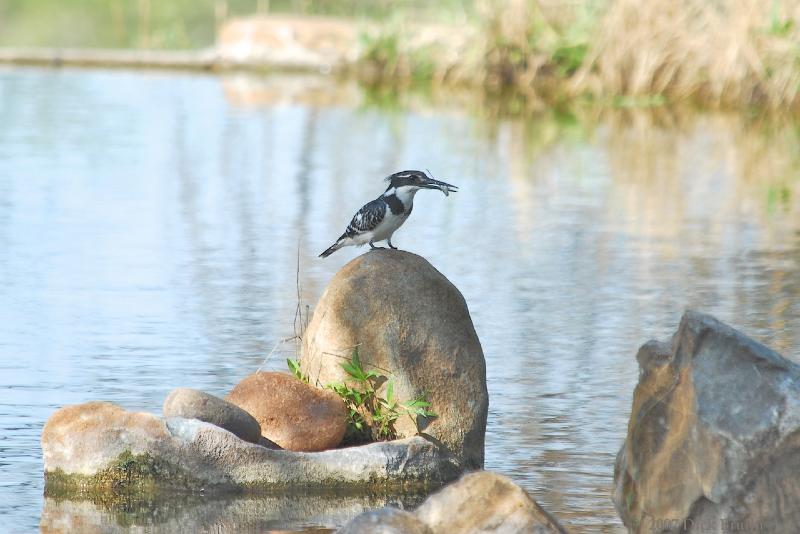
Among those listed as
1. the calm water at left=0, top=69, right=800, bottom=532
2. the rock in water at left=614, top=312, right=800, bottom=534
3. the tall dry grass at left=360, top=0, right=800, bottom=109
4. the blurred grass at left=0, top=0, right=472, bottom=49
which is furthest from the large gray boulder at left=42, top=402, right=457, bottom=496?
the blurred grass at left=0, top=0, right=472, bottom=49

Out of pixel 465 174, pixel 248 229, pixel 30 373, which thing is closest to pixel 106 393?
pixel 30 373

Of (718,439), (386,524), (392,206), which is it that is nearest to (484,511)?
(386,524)

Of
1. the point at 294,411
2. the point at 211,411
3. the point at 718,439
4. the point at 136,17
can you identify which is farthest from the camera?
the point at 136,17

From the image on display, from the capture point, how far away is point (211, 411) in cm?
684

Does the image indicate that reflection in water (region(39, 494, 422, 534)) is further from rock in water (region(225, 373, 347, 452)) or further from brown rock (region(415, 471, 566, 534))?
brown rock (region(415, 471, 566, 534))

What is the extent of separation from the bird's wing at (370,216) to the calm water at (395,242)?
1.19 m

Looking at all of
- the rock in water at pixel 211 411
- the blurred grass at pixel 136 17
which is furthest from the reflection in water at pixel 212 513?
the blurred grass at pixel 136 17

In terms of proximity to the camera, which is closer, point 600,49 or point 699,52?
point 699,52

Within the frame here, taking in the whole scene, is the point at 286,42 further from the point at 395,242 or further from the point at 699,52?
the point at 395,242

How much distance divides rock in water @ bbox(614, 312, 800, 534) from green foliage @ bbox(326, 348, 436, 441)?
4.38 ft

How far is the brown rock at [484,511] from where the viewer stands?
5594 mm

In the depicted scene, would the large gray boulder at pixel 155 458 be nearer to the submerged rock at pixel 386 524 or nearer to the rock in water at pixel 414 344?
the rock in water at pixel 414 344

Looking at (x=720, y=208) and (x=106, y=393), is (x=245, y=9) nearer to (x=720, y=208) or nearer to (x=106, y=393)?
(x=720, y=208)

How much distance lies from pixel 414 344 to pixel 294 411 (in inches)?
24.4
